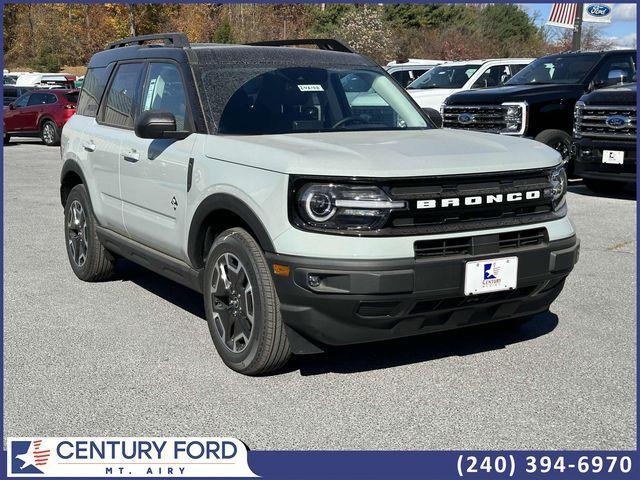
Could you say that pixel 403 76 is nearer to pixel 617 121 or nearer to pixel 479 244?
pixel 617 121

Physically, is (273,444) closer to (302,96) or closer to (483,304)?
(483,304)

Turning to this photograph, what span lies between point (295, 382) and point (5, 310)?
2.60 metres

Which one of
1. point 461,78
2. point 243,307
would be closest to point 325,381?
point 243,307

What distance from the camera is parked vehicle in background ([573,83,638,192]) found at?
33.3ft

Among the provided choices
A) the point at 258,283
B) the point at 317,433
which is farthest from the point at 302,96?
the point at 317,433

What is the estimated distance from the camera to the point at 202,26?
46.2 m

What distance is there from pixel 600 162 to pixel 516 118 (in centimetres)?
167

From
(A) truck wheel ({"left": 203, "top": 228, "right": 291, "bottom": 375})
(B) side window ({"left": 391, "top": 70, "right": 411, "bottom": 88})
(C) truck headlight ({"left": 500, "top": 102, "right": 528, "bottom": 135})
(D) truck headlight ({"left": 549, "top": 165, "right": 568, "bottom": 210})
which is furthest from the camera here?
(B) side window ({"left": 391, "top": 70, "right": 411, "bottom": 88})

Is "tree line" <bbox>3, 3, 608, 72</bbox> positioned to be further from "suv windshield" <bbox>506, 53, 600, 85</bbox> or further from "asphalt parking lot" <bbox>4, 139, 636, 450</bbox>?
"asphalt parking lot" <bbox>4, 139, 636, 450</bbox>

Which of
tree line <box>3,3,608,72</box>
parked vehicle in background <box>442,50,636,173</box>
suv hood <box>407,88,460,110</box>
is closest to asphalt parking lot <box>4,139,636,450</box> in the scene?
parked vehicle in background <box>442,50,636,173</box>

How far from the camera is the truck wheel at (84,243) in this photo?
20.7ft

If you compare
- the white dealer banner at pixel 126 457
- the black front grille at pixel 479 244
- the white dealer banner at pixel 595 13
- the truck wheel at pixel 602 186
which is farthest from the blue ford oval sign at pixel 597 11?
the white dealer banner at pixel 126 457

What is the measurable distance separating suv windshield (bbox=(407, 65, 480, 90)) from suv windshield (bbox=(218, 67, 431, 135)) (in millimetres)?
10888

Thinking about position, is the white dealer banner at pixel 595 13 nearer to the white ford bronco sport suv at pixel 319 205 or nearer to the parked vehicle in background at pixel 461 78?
the parked vehicle in background at pixel 461 78
